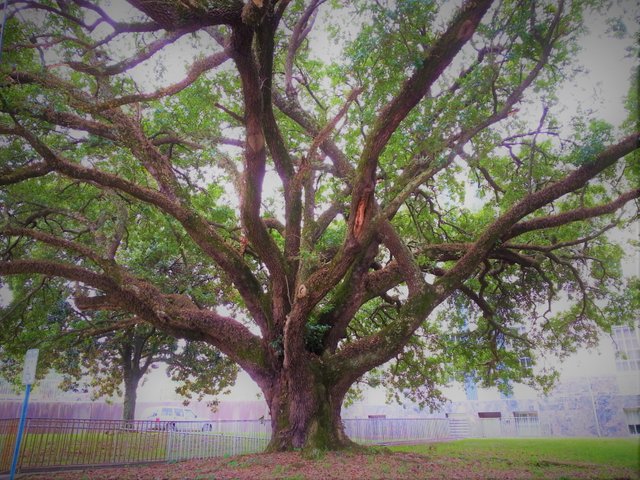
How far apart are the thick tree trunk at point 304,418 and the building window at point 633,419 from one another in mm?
16193

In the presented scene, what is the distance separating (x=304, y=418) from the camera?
25.1 feet

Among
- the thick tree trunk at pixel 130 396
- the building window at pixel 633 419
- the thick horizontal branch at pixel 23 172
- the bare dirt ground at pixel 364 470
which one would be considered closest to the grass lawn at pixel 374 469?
the bare dirt ground at pixel 364 470

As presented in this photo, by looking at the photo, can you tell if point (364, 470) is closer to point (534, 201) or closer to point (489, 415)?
point (534, 201)

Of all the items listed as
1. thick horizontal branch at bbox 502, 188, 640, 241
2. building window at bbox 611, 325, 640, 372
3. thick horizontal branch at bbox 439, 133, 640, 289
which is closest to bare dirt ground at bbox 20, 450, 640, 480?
thick horizontal branch at bbox 439, 133, 640, 289

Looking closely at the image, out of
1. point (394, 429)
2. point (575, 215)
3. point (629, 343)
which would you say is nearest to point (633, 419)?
point (629, 343)

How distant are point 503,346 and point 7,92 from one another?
39.0 ft

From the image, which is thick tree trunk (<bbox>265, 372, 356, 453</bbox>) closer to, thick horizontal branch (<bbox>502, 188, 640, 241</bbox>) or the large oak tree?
the large oak tree

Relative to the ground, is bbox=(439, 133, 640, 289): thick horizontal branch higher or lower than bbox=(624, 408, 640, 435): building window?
higher

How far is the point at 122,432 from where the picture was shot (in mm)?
9977

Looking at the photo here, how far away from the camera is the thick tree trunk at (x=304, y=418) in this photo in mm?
7512

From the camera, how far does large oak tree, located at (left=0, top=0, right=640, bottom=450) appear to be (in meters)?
6.02

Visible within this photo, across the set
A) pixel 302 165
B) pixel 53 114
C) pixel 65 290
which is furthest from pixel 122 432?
pixel 302 165

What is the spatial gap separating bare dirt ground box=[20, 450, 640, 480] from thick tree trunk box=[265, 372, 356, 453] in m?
0.36

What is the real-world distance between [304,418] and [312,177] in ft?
17.5
